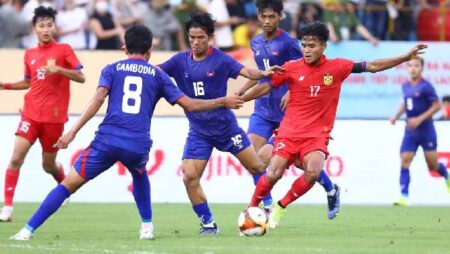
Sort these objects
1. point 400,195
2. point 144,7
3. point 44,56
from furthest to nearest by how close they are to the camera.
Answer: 1. point 144,7
2. point 400,195
3. point 44,56

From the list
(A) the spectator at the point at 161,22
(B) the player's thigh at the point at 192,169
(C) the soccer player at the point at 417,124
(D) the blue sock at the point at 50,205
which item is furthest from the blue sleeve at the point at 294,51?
(A) the spectator at the point at 161,22

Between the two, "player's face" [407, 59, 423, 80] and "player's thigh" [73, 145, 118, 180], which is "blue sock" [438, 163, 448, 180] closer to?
"player's face" [407, 59, 423, 80]

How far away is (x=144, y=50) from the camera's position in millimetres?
11719

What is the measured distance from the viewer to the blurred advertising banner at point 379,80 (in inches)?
894

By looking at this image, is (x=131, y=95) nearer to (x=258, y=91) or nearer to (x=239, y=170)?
(x=258, y=91)

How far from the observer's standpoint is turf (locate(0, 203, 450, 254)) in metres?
11.1

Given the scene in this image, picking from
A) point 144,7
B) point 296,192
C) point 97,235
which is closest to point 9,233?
point 97,235

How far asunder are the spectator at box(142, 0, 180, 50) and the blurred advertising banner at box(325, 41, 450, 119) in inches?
119

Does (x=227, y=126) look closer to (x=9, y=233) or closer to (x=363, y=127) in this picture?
(x=9, y=233)

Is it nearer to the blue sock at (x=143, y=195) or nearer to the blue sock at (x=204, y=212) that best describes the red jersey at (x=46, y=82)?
the blue sock at (x=204, y=212)

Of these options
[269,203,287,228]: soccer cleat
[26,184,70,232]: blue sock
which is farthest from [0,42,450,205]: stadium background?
[26,184,70,232]: blue sock

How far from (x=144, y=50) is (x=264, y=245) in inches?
87.8

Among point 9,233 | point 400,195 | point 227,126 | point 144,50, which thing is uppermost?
point 144,50

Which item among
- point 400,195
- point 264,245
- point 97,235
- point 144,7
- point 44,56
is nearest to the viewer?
point 264,245
